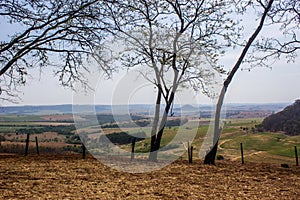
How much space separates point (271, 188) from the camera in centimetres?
696

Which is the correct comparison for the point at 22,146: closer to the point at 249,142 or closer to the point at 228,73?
the point at 228,73

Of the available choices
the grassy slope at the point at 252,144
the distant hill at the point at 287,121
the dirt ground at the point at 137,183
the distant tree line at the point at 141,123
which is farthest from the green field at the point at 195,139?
the dirt ground at the point at 137,183

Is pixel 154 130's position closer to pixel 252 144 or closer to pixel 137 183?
pixel 137 183

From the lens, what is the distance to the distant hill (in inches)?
620

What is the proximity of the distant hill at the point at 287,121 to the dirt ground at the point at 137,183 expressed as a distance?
269 inches

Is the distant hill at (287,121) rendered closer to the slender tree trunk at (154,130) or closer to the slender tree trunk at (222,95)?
the slender tree trunk at (222,95)

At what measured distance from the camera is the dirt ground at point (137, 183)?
5961 millimetres

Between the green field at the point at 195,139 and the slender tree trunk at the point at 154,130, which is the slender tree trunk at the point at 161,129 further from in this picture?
the green field at the point at 195,139

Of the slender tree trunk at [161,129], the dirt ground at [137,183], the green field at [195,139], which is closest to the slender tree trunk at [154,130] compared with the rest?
the slender tree trunk at [161,129]

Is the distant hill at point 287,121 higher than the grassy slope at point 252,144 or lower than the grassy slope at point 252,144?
higher

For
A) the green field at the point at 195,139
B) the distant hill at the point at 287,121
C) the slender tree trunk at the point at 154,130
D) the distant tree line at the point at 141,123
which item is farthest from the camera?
the distant hill at the point at 287,121

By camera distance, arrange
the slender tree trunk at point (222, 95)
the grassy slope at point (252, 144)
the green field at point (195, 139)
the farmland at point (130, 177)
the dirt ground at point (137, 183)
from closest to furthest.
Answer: the dirt ground at point (137, 183)
the farmland at point (130, 177)
the green field at point (195, 139)
the slender tree trunk at point (222, 95)
the grassy slope at point (252, 144)

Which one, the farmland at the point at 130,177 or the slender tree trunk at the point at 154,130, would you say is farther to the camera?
the slender tree trunk at the point at 154,130

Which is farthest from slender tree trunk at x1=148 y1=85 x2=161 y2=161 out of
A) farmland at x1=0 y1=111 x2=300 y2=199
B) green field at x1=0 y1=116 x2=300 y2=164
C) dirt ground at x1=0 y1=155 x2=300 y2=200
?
dirt ground at x1=0 y1=155 x2=300 y2=200
